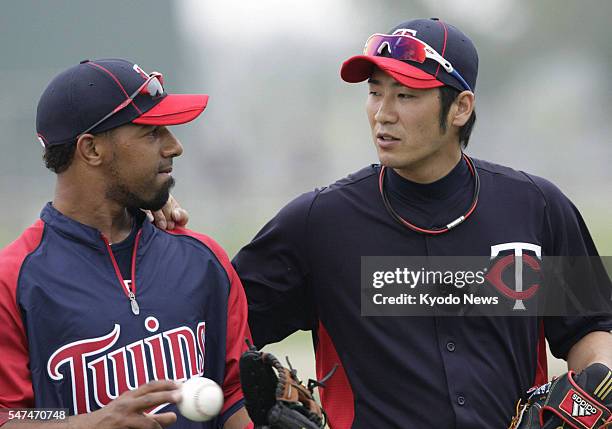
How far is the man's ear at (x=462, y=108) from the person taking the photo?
12.3 feet

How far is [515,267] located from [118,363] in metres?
1.43

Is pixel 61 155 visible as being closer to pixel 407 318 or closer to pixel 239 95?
pixel 407 318

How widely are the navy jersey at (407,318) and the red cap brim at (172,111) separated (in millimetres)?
522

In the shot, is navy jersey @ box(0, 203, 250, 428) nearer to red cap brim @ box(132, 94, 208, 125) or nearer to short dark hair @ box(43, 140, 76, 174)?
short dark hair @ box(43, 140, 76, 174)

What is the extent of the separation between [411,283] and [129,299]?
3.35 ft

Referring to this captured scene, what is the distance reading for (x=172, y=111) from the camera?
3373mm

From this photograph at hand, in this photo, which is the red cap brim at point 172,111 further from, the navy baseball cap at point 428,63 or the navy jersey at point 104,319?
the navy baseball cap at point 428,63

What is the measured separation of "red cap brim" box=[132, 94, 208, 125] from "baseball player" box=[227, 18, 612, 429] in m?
0.53

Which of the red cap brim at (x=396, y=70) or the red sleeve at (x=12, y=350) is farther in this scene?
the red cap brim at (x=396, y=70)

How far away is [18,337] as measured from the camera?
298 cm

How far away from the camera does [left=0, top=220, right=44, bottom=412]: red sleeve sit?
2957 millimetres


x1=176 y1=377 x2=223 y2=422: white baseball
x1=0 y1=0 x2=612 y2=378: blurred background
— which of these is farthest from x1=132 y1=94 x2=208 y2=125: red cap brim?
x1=0 y1=0 x2=612 y2=378: blurred background

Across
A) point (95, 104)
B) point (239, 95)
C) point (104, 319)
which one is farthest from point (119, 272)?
point (239, 95)

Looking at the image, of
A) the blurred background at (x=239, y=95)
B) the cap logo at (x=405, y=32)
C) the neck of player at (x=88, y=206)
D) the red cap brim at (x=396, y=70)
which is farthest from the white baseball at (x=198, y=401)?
the blurred background at (x=239, y=95)
